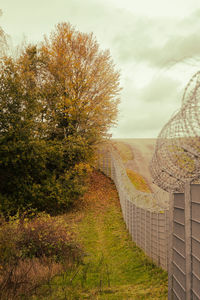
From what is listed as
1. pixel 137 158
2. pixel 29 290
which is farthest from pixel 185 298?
pixel 137 158

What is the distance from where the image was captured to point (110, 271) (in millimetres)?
8789

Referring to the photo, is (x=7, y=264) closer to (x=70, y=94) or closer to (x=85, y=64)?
(x=70, y=94)

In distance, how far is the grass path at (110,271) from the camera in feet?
21.4

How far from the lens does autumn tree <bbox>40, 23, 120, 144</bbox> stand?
22641 millimetres

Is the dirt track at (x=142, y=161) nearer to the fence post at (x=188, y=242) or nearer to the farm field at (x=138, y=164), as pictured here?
the farm field at (x=138, y=164)

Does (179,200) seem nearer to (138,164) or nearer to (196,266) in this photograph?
(196,266)

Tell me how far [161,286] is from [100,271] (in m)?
2.38

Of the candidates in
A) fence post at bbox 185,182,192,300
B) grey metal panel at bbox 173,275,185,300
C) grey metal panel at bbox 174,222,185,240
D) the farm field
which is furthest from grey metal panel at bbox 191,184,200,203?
the farm field

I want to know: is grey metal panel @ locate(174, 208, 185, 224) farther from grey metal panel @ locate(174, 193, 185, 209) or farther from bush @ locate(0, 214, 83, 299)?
bush @ locate(0, 214, 83, 299)

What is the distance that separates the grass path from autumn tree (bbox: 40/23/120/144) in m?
7.34

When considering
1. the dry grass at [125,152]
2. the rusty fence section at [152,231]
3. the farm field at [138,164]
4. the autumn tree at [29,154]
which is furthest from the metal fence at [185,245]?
the dry grass at [125,152]

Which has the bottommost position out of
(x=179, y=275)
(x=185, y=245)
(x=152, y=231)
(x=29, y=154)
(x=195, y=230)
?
(x=152, y=231)

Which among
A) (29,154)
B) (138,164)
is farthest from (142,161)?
(29,154)

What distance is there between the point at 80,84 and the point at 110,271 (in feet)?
55.9
